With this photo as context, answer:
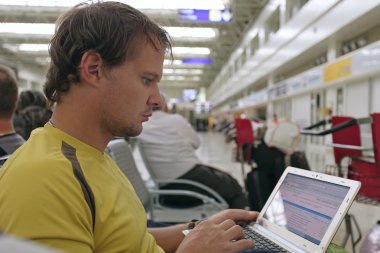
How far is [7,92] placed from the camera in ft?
6.98

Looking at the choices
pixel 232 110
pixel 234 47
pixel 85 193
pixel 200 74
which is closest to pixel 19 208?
pixel 85 193

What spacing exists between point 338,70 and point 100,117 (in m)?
8.44

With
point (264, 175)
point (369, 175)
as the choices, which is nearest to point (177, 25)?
point (264, 175)

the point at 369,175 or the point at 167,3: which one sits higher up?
the point at 167,3

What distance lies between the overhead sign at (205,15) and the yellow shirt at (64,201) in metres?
8.66

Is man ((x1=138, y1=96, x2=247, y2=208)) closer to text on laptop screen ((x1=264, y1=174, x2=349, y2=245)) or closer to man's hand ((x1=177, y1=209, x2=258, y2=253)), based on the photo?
text on laptop screen ((x1=264, y1=174, x2=349, y2=245))

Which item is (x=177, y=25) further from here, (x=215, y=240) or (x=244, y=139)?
(x=215, y=240)

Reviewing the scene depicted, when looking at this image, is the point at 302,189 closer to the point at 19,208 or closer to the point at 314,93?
the point at 19,208

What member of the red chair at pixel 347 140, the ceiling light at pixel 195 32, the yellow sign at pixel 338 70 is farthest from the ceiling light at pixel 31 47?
the red chair at pixel 347 140

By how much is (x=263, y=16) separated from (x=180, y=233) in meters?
12.6

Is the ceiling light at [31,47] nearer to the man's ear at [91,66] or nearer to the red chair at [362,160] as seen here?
the red chair at [362,160]

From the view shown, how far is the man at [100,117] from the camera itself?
0.87 meters

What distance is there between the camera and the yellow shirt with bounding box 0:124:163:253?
742 millimetres

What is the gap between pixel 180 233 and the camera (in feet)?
4.66
